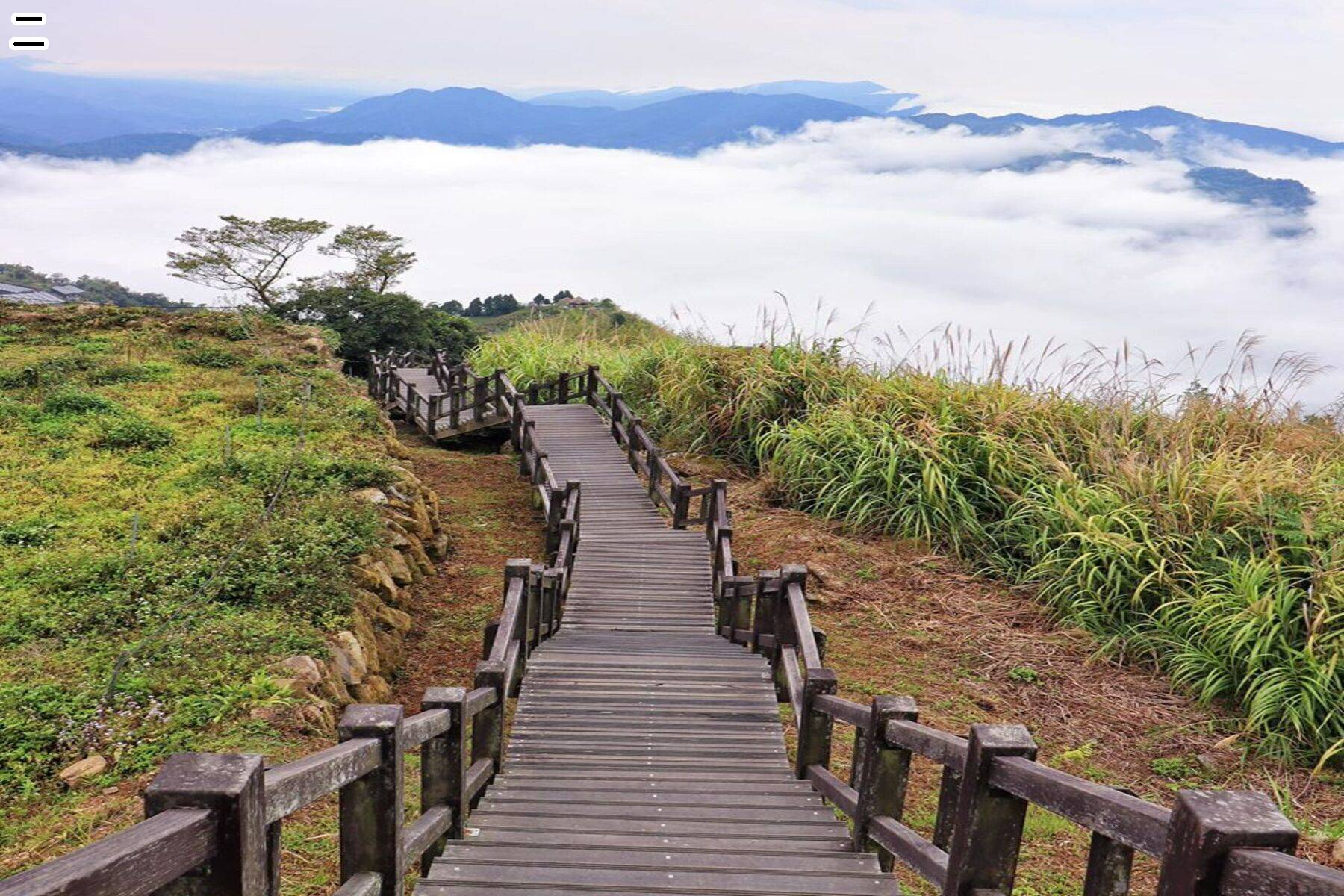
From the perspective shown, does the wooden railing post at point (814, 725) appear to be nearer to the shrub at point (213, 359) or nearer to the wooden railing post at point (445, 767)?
the wooden railing post at point (445, 767)

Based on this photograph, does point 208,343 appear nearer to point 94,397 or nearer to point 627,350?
point 94,397

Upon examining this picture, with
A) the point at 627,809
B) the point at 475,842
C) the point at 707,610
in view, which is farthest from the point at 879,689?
the point at 475,842

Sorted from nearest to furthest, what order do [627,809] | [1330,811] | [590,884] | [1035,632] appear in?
[590,884]
[627,809]
[1330,811]
[1035,632]

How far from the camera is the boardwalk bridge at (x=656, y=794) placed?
6.52 ft

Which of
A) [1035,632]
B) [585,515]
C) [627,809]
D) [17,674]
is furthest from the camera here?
A: [585,515]

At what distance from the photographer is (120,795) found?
4926 mm

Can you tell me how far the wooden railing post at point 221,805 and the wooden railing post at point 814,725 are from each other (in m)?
3.61

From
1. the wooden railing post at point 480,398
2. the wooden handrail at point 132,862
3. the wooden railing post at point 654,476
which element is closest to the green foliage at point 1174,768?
the wooden handrail at point 132,862

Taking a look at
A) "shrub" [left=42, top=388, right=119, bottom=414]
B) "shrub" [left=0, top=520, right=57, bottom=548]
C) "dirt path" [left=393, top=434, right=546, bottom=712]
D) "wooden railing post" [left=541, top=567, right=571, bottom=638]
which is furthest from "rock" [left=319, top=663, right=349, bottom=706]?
"shrub" [left=42, top=388, right=119, bottom=414]

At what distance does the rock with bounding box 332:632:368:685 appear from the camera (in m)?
6.93

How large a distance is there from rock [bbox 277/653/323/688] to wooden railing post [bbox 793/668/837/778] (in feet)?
11.1

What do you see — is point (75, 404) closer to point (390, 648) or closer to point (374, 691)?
point (390, 648)

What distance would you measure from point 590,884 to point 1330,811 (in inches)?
212

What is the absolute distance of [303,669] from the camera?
6.36m
